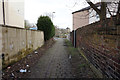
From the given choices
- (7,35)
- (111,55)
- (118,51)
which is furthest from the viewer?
(7,35)

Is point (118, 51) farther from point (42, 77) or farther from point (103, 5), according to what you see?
point (103, 5)

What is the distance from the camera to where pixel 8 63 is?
11.6 ft

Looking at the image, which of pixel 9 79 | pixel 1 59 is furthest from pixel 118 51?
pixel 1 59

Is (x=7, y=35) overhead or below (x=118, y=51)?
overhead

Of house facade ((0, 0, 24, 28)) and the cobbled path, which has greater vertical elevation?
house facade ((0, 0, 24, 28))

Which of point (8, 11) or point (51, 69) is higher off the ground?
point (8, 11)

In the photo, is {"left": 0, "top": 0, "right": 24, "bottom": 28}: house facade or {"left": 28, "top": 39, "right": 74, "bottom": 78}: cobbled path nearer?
{"left": 28, "top": 39, "right": 74, "bottom": 78}: cobbled path

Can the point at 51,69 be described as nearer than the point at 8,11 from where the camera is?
Yes

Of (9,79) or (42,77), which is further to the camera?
(42,77)

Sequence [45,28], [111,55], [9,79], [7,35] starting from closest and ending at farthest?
[111,55], [9,79], [7,35], [45,28]

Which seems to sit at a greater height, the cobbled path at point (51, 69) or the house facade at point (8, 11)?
the house facade at point (8, 11)

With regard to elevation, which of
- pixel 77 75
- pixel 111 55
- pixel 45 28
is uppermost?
pixel 45 28

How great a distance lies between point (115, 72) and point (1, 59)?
3.33 meters

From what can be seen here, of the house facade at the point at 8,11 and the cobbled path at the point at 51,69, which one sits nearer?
the cobbled path at the point at 51,69
